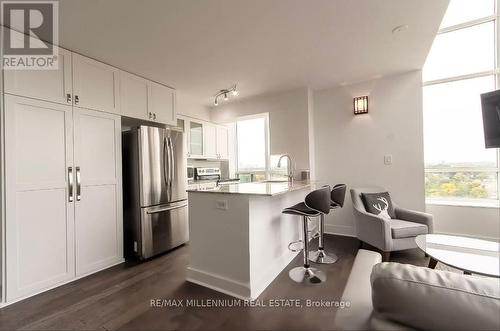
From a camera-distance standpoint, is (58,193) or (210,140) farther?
(210,140)

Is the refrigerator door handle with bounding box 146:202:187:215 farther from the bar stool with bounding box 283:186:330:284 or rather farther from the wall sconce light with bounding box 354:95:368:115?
the wall sconce light with bounding box 354:95:368:115

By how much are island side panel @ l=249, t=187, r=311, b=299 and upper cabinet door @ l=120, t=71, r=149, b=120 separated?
7.07 ft

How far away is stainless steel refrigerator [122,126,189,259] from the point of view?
295cm

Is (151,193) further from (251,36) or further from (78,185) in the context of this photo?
(251,36)

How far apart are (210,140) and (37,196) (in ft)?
9.25

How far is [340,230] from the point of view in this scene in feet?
12.6

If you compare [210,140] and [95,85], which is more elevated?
[95,85]

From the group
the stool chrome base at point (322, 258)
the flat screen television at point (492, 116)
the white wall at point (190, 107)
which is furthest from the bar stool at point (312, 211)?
the white wall at point (190, 107)

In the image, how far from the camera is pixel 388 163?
3.51 metres

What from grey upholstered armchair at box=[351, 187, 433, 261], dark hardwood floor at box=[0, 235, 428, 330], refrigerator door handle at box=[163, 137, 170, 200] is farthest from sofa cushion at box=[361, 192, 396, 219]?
refrigerator door handle at box=[163, 137, 170, 200]

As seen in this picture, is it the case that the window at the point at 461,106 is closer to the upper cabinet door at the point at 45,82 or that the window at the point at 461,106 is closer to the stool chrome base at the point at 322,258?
the stool chrome base at the point at 322,258

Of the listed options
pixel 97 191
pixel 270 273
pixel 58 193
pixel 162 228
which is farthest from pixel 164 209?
pixel 270 273

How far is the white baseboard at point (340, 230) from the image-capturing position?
3.75 metres

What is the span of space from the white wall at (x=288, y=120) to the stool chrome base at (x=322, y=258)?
1467 millimetres
